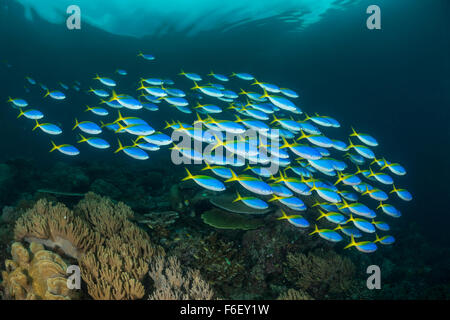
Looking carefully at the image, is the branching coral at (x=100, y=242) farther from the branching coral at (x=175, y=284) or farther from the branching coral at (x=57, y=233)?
the branching coral at (x=175, y=284)

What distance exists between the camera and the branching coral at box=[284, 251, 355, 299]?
15.5 ft

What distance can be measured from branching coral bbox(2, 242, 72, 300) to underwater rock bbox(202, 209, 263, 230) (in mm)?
2691

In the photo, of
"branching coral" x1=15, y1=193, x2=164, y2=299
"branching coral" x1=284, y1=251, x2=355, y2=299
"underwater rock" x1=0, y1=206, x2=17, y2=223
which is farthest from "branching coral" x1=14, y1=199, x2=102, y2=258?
"branching coral" x1=284, y1=251, x2=355, y2=299

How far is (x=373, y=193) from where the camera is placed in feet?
18.4

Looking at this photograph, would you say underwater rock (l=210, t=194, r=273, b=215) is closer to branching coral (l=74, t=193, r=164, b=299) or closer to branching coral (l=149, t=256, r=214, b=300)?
branching coral (l=74, t=193, r=164, b=299)

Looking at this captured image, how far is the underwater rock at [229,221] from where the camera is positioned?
515 cm

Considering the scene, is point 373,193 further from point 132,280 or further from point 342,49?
point 342,49

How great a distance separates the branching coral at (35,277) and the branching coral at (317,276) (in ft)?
12.5

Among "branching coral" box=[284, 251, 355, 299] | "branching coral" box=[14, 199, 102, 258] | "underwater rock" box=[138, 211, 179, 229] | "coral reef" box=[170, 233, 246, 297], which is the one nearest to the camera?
"branching coral" box=[14, 199, 102, 258]

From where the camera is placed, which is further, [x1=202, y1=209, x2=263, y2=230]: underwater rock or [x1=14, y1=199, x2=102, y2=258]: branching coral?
[x1=202, y1=209, x2=263, y2=230]: underwater rock

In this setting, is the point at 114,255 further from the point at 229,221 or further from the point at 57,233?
the point at 229,221

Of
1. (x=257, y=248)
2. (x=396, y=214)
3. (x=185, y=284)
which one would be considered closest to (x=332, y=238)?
(x=257, y=248)

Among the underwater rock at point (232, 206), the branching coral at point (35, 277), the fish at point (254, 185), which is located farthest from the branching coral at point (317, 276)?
the branching coral at point (35, 277)
